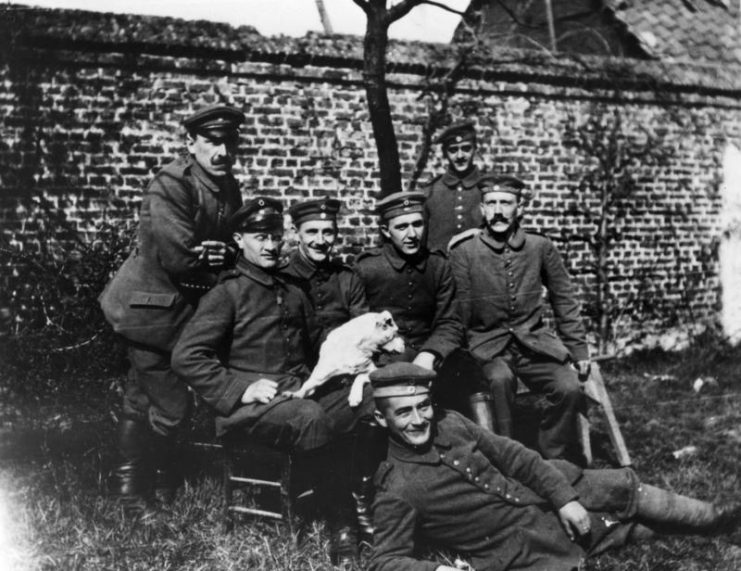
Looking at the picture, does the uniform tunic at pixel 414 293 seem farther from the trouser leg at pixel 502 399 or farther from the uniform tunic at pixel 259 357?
the uniform tunic at pixel 259 357

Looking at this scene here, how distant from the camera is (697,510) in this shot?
3703 mm

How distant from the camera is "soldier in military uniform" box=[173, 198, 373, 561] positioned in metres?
3.76

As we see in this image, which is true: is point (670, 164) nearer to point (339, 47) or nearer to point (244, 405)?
point (339, 47)

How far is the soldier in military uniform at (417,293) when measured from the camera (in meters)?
4.59

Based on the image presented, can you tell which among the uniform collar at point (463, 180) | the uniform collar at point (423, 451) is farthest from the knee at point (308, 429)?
the uniform collar at point (463, 180)

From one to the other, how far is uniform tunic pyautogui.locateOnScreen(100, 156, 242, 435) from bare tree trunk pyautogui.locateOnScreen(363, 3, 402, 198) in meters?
2.79

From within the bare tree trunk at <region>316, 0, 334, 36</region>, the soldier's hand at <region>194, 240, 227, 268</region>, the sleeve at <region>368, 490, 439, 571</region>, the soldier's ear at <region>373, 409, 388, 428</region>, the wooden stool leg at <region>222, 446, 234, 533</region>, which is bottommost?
the wooden stool leg at <region>222, 446, 234, 533</region>

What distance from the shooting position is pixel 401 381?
329 centimetres

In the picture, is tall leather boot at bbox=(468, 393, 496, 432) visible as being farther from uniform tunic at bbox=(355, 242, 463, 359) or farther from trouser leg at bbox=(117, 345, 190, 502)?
trouser leg at bbox=(117, 345, 190, 502)

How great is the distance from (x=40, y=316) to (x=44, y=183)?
1.13 m

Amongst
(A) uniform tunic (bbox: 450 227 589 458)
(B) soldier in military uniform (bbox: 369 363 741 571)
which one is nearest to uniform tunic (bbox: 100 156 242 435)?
(B) soldier in military uniform (bbox: 369 363 741 571)

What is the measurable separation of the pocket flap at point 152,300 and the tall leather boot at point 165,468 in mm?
797

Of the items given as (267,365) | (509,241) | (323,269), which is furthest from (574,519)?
(509,241)

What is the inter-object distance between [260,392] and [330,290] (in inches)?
33.8
